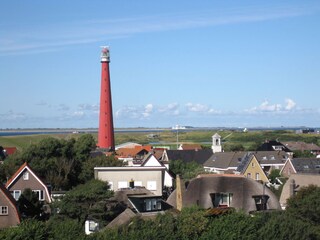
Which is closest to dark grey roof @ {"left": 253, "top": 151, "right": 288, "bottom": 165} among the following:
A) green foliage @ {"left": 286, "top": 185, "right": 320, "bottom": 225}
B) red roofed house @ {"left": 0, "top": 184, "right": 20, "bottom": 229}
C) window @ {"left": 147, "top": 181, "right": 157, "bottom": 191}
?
window @ {"left": 147, "top": 181, "right": 157, "bottom": 191}

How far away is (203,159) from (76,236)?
197 ft

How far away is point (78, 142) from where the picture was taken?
70.6m

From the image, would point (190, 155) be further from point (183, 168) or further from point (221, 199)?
point (221, 199)

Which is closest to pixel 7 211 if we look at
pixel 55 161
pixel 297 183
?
pixel 55 161

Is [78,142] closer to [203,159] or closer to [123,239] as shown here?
[203,159]

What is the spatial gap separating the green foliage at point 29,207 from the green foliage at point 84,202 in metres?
2.69

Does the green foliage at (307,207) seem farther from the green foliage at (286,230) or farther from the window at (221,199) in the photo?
the window at (221,199)

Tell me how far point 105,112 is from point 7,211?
58.3m

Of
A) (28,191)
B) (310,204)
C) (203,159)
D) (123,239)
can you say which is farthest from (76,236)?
(203,159)

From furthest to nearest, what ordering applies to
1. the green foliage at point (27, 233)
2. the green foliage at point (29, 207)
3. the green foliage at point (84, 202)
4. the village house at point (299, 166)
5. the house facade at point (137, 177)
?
the village house at point (299, 166)
the house facade at point (137, 177)
the green foliage at point (29, 207)
the green foliage at point (84, 202)
the green foliage at point (27, 233)

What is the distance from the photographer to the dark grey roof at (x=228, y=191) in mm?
41969

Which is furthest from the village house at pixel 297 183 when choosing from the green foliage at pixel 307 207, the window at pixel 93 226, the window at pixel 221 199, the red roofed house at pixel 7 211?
the red roofed house at pixel 7 211

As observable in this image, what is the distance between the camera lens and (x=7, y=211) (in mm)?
37406

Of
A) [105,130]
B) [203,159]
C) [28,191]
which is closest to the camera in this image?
[28,191]
